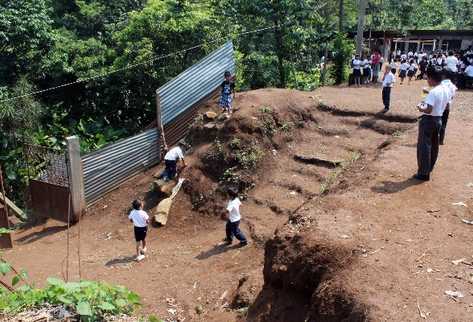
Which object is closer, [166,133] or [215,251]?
[215,251]

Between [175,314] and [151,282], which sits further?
[151,282]

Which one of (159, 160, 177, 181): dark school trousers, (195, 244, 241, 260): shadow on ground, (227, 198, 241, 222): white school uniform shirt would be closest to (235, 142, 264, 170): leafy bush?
(159, 160, 177, 181): dark school trousers

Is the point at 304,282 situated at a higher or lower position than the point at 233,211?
higher

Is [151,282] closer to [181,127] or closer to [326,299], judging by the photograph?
[326,299]

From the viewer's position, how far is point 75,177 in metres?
11.5

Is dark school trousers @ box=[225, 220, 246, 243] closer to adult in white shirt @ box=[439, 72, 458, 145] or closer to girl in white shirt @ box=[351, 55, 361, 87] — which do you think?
adult in white shirt @ box=[439, 72, 458, 145]

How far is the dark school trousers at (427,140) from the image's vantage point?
688 cm

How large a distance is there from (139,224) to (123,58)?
703 cm

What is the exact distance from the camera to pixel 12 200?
46.7 feet

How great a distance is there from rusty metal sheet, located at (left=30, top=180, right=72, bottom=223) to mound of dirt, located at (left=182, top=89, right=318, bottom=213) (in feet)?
9.88

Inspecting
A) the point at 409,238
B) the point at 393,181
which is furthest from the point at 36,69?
the point at 409,238

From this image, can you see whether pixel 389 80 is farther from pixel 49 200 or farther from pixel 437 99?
pixel 49 200

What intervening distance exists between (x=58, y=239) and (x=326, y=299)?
806 cm

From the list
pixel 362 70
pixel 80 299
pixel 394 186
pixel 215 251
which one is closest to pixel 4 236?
pixel 215 251
